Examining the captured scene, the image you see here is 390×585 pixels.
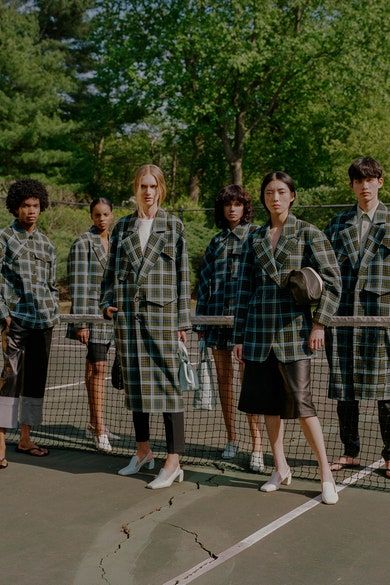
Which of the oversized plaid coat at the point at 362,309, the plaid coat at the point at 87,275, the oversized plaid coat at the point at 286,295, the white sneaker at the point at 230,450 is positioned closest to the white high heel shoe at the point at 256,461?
the white sneaker at the point at 230,450

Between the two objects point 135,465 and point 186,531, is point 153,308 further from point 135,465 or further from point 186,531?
point 186,531

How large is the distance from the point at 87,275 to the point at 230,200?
4.53 feet

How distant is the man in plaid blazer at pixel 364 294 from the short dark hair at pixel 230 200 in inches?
34.2

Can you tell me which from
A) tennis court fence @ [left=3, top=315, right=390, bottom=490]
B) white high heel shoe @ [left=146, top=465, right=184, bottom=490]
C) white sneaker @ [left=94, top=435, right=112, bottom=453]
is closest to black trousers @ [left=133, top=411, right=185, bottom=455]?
white high heel shoe @ [left=146, top=465, right=184, bottom=490]

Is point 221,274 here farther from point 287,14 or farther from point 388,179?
point 287,14


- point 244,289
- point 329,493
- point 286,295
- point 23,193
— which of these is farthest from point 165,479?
point 23,193

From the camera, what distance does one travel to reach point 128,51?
33875 mm

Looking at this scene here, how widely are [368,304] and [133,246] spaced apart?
1.68 m

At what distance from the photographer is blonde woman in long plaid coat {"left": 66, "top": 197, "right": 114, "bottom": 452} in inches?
259

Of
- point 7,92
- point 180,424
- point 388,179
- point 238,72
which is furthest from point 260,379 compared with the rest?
point 7,92

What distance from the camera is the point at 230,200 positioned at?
6.23m

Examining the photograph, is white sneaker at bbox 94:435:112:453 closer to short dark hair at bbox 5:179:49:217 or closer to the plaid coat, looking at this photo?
the plaid coat

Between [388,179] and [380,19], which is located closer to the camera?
[388,179]

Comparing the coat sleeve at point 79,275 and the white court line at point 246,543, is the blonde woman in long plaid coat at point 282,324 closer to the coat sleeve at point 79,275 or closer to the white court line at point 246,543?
the white court line at point 246,543
